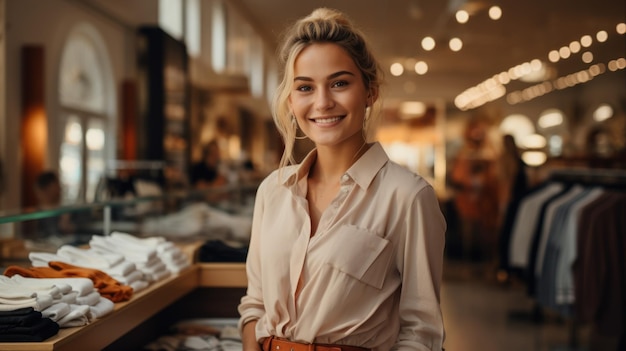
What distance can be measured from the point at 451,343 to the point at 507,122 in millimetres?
18716

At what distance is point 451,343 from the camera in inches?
244

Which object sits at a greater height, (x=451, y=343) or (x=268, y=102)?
(x=268, y=102)

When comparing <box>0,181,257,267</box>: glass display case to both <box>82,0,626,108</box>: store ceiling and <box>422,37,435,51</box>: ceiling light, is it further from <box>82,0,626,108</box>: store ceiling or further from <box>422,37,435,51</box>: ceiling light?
<box>422,37,435,51</box>: ceiling light

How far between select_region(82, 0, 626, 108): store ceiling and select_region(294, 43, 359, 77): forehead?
5013 millimetres

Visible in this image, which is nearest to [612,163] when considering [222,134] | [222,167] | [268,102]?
[222,167]

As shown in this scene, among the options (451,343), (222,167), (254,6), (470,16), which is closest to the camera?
(451,343)

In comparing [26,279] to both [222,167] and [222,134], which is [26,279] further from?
[222,134]

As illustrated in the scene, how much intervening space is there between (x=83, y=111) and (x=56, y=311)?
8.96 m

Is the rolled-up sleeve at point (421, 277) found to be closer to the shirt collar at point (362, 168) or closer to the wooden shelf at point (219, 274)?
the shirt collar at point (362, 168)

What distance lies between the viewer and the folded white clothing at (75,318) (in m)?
1.95

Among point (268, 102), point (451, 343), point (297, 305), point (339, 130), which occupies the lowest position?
point (451, 343)

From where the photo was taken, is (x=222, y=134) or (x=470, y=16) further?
(x=222, y=134)

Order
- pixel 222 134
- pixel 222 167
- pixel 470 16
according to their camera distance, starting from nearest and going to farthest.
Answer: pixel 470 16
pixel 222 167
pixel 222 134

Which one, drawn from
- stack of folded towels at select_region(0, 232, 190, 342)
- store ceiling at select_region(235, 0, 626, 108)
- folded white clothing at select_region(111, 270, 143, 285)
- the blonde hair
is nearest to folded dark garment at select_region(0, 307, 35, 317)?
stack of folded towels at select_region(0, 232, 190, 342)
